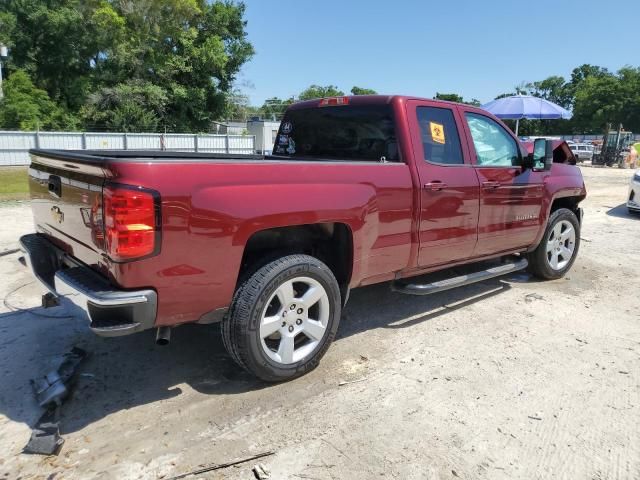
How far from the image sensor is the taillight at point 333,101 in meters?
4.36

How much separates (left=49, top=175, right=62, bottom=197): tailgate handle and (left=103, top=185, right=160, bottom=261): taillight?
2.61 ft

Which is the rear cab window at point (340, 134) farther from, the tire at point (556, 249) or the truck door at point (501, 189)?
the tire at point (556, 249)

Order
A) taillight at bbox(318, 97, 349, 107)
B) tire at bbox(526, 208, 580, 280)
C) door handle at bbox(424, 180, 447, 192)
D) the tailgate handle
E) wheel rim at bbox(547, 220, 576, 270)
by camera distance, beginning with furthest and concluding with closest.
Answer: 1. wheel rim at bbox(547, 220, 576, 270)
2. tire at bbox(526, 208, 580, 280)
3. taillight at bbox(318, 97, 349, 107)
4. door handle at bbox(424, 180, 447, 192)
5. the tailgate handle

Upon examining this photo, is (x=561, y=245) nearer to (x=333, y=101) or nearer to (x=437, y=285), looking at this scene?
(x=437, y=285)

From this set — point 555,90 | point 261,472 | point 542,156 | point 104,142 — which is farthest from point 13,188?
point 555,90

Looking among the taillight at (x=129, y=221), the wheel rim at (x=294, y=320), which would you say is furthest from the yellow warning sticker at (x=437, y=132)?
the taillight at (x=129, y=221)

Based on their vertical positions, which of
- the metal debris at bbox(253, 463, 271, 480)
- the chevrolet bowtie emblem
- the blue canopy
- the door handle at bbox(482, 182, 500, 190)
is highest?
the blue canopy

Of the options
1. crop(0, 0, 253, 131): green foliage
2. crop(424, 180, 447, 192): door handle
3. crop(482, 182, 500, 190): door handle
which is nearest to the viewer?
crop(424, 180, 447, 192): door handle

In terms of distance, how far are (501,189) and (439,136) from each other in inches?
36.4

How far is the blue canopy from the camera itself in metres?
16.2

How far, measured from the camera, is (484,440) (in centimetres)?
281

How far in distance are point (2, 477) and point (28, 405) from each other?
0.67 meters

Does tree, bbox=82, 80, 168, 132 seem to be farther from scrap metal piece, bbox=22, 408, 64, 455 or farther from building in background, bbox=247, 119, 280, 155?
scrap metal piece, bbox=22, 408, 64, 455

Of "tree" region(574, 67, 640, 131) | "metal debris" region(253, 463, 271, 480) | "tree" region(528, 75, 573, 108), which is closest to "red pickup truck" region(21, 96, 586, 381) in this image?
"metal debris" region(253, 463, 271, 480)
